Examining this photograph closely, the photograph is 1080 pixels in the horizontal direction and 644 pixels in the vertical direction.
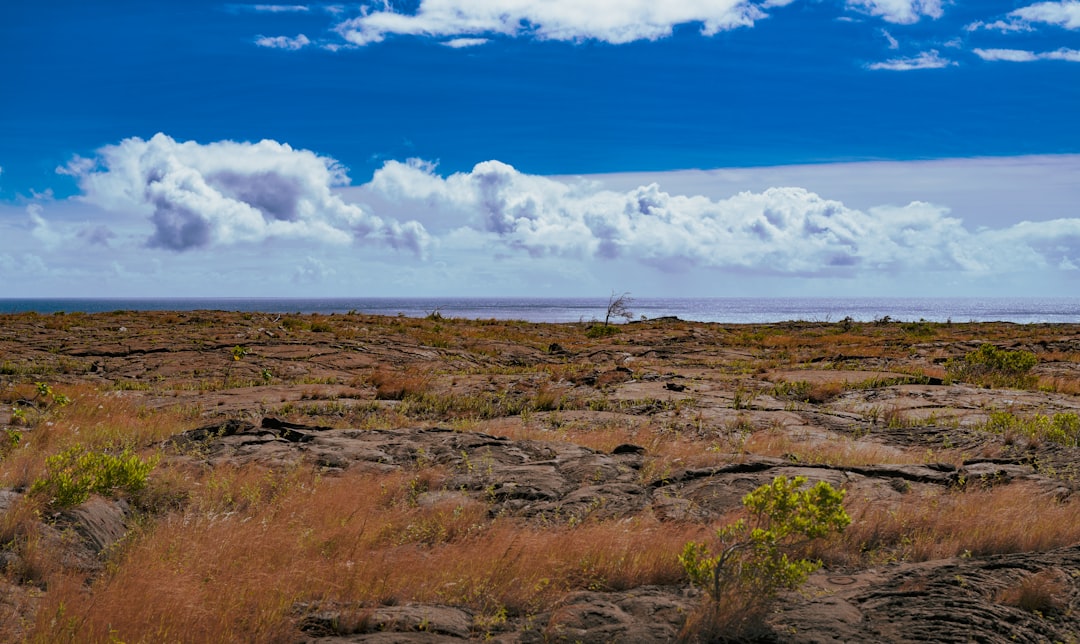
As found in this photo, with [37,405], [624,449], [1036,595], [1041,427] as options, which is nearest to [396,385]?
[37,405]

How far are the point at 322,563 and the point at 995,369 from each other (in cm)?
2103

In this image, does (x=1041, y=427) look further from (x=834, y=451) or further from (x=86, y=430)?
(x=86, y=430)

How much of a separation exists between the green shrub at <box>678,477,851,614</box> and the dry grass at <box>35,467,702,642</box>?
69 centimetres

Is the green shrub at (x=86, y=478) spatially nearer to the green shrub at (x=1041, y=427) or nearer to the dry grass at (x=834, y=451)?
the dry grass at (x=834, y=451)

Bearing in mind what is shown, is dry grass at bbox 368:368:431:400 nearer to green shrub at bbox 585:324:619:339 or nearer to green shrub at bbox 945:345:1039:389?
green shrub at bbox 945:345:1039:389

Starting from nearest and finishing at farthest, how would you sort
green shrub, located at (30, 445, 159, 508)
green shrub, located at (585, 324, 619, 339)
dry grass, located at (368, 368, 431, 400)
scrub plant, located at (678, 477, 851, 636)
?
scrub plant, located at (678, 477, 851, 636) → green shrub, located at (30, 445, 159, 508) → dry grass, located at (368, 368, 431, 400) → green shrub, located at (585, 324, 619, 339)

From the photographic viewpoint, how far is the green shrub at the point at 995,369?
18.5 metres

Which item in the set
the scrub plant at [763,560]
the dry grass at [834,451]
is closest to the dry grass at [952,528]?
the scrub plant at [763,560]

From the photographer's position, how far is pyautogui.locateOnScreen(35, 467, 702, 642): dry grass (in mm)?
4559

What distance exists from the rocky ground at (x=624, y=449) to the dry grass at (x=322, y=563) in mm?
190

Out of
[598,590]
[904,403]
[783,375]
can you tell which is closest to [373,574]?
[598,590]

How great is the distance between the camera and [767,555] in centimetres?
524

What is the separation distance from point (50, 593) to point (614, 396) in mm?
12235

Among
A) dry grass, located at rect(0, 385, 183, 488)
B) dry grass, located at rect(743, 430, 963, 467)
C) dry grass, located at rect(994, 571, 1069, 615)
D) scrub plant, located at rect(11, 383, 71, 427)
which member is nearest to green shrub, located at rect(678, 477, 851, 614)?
dry grass, located at rect(994, 571, 1069, 615)
